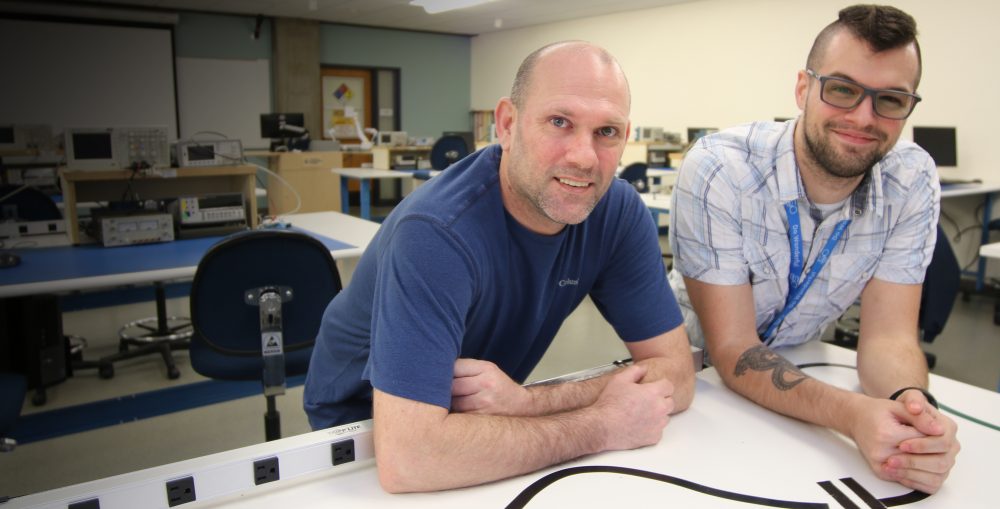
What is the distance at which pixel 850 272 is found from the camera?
154 cm

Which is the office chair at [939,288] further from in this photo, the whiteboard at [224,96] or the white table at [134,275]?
the whiteboard at [224,96]

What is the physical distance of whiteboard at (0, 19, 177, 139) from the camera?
8352mm

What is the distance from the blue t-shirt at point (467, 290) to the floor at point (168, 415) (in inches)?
66.4

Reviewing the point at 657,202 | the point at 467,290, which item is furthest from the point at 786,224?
the point at 657,202

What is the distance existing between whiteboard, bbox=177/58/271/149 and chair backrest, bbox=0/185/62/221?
6.02 meters

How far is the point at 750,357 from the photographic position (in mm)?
1366

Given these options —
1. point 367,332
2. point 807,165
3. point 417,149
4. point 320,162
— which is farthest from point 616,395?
point 417,149

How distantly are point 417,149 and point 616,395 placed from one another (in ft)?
25.0

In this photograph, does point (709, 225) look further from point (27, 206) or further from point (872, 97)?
point (27, 206)

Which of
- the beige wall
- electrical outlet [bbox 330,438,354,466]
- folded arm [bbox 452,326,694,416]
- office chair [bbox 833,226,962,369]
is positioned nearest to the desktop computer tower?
electrical outlet [bbox 330,438,354,466]

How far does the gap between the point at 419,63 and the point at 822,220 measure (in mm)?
10622

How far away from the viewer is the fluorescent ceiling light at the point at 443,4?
26.9 ft

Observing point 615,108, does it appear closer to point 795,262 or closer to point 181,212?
point 795,262

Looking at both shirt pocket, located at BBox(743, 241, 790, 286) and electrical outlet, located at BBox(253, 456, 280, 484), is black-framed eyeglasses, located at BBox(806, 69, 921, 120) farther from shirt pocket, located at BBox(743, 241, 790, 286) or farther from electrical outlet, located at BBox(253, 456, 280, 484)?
electrical outlet, located at BBox(253, 456, 280, 484)
